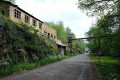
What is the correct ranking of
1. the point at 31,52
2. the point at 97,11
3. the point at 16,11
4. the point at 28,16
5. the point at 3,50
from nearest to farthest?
1. the point at 3,50
2. the point at 97,11
3. the point at 31,52
4. the point at 16,11
5. the point at 28,16

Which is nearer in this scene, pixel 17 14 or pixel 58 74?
pixel 58 74

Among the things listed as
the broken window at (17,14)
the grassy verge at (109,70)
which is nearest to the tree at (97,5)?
the grassy verge at (109,70)

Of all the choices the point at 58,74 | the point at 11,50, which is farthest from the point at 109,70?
the point at 11,50

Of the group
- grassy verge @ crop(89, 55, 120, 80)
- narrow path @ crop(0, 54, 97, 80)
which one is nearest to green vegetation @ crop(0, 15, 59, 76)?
narrow path @ crop(0, 54, 97, 80)

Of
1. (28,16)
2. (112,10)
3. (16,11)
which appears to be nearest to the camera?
(112,10)

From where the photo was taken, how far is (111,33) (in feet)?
33.8

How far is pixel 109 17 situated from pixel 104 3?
1466 mm

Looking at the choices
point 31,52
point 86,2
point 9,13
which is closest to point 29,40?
point 31,52

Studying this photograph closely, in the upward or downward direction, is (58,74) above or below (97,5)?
below

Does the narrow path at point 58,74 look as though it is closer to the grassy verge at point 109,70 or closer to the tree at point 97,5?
the grassy verge at point 109,70

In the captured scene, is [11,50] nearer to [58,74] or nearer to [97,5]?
[58,74]

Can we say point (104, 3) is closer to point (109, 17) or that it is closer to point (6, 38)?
point (109, 17)

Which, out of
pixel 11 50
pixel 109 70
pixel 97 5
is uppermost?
pixel 97 5

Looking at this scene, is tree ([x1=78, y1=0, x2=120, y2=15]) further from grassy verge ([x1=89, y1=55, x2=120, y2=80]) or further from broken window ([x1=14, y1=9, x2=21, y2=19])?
broken window ([x1=14, y1=9, x2=21, y2=19])
